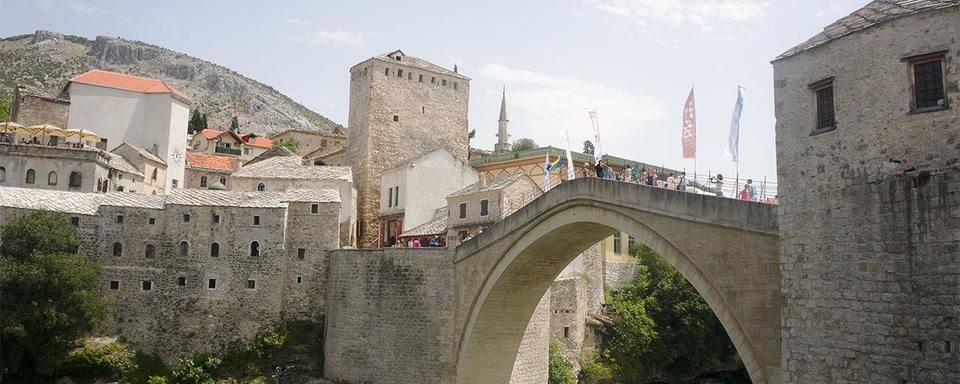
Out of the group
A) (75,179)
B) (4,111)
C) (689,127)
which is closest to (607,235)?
(689,127)

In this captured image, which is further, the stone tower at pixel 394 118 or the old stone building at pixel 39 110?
the old stone building at pixel 39 110

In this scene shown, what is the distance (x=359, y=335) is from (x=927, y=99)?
2407cm

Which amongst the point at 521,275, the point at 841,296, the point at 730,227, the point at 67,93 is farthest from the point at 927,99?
the point at 67,93

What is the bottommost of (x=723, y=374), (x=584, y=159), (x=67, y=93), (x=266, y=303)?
(x=723, y=374)

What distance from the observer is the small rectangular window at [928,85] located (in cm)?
1187

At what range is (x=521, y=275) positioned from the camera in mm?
27109

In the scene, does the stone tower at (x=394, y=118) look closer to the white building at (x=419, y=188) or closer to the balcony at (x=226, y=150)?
the white building at (x=419, y=188)

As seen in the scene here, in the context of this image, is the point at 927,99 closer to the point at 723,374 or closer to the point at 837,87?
the point at 837,87

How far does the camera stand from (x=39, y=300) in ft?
98.1

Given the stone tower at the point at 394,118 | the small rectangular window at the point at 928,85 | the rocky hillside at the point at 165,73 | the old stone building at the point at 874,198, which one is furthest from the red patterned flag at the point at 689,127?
the rocky hillside at the point at 165,73

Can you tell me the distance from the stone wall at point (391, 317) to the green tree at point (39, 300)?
960 cm

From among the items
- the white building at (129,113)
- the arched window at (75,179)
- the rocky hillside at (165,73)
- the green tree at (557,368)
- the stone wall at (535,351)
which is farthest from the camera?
the rocky hillside at (165,73)

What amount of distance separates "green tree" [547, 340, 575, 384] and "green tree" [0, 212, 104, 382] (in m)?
18.7

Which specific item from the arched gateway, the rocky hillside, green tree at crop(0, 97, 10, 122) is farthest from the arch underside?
the rocky hillside
